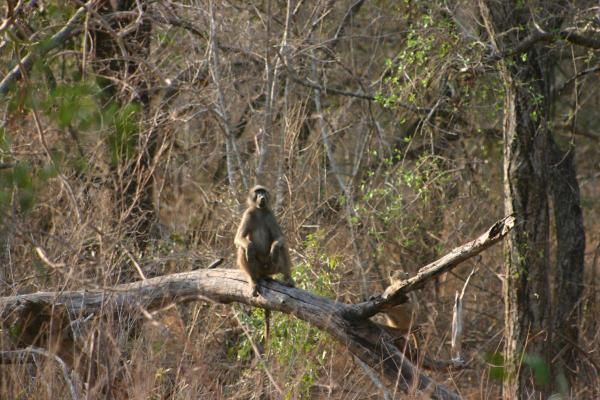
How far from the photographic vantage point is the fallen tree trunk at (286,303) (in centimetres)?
668

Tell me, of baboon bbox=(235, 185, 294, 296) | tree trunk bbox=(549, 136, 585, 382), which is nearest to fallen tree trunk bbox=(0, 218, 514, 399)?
baboon bbox=(235, 185, 294, 296)

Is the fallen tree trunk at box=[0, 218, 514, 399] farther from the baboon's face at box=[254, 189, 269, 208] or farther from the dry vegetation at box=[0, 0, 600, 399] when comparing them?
the baboon's face at box=[254, 189, 269, 208]

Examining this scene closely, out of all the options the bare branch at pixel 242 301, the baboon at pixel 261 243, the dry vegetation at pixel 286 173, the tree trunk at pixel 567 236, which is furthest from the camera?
the tree trunk at pixel 567 236

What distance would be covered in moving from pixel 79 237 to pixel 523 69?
15.4 ft

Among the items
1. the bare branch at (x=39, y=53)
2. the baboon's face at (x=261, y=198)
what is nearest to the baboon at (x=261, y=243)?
the baboon's face at (x=261, y=198)

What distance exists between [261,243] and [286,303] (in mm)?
1640

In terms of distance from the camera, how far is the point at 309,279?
32.7 ft

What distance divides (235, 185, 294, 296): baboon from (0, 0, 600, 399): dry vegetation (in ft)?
2.28

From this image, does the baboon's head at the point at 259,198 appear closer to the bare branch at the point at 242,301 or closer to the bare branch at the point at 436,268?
the bare branch at the point at 242,301

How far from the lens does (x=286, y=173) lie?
11125 mm

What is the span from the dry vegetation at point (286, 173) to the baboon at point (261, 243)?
70 cm

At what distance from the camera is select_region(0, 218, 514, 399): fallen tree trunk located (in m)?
6.68

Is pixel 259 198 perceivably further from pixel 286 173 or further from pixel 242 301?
pixel 286 173

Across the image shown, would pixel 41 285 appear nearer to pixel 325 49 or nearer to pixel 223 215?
pixel 223 215
